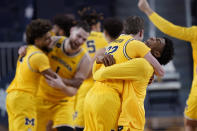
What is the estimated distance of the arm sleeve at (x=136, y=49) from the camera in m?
3.87

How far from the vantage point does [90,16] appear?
6.59m

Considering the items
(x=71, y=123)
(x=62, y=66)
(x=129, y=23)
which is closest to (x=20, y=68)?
(x=62, y=66)

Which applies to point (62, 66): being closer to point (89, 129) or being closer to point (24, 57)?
point (24, 57)

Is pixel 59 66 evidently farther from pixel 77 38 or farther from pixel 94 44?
pixel 94 44

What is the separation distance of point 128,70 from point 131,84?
19cm

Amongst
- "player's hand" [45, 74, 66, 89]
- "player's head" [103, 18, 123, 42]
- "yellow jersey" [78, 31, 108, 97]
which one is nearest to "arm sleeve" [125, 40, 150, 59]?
"player's hand" [45, 74, 66, 89]

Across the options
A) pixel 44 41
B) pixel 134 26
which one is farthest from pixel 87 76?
pixel 134 26

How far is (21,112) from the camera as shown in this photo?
15.3ft

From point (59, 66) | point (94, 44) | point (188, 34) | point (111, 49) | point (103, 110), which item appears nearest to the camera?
point (103, 110)

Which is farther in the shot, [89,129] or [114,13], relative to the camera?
[114,13]

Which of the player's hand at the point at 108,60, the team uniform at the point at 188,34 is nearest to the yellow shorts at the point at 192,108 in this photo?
the team uniform at the point at 188,34

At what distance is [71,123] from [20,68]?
1.20 meters

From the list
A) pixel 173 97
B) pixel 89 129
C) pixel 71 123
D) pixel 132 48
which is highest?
pixel 132 48

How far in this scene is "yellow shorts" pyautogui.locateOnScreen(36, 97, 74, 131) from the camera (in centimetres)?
533
